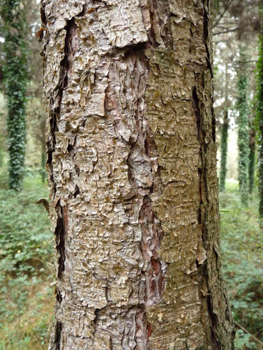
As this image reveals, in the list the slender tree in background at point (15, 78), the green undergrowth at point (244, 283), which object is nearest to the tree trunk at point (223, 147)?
the green undergrowth at point (244, 283)

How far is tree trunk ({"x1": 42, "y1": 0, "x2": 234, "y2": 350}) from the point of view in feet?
2.62

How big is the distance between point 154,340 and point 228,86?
48.4ft

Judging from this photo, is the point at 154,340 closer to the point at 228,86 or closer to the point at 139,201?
the point at 139,201

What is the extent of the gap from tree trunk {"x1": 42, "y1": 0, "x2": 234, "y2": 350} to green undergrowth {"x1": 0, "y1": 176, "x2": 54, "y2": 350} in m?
0.63

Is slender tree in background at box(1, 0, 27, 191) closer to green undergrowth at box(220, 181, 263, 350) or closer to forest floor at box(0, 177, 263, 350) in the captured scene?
forest floor at box(0, 177, 263, 350)

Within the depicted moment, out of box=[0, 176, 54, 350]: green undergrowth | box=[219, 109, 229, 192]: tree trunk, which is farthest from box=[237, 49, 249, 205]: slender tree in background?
box=[0, 176, 54, 350]: green undergrowth

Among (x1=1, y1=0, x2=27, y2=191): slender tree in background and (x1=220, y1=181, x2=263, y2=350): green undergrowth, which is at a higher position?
(x1=1, y1=0, x2=27, y2=191): slender tree in background

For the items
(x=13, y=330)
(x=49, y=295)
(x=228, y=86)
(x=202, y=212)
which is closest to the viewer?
(x=202, y=212)

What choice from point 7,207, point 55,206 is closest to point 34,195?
point 7,207

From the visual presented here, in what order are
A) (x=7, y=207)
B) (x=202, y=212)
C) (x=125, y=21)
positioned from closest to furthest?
(x=125, y=21) → (x=202, y=212) → (x=7, y=207)

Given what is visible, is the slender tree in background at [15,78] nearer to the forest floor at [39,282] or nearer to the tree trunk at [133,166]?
the forest floor at [39,282]

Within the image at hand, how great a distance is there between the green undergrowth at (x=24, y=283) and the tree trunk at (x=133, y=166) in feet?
2.06

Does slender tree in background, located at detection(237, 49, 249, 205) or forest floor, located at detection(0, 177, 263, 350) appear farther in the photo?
slender tree in background, located at detection(237, 49, 249, 205)

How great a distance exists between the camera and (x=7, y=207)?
703 centimetres
